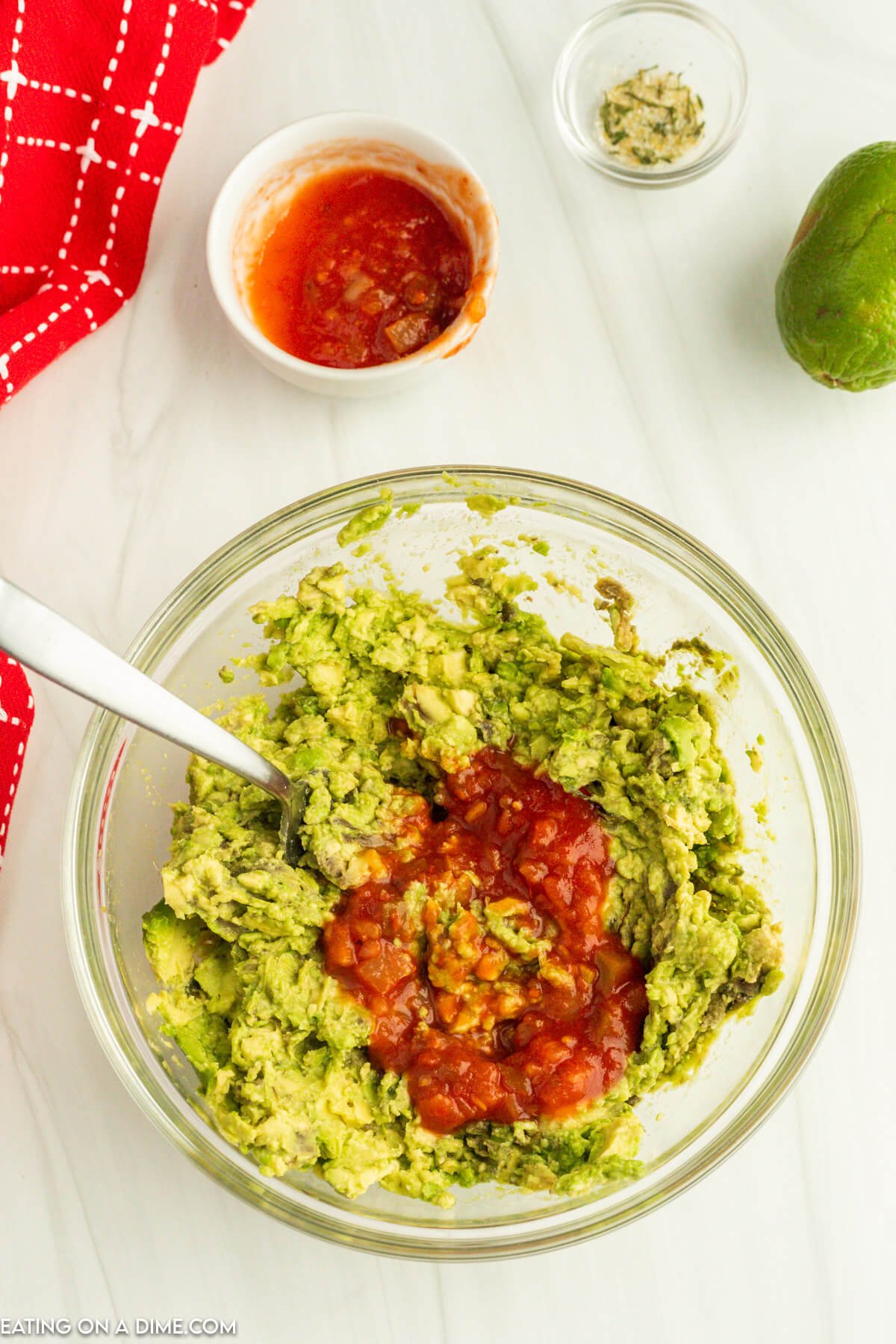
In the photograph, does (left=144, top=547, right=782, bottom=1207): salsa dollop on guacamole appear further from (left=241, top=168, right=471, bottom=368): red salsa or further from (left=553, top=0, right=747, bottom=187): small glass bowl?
(left=553, top=0, right=747, bottom=187): small glass bowl

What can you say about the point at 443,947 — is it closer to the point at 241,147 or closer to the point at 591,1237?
the point at 591,1237

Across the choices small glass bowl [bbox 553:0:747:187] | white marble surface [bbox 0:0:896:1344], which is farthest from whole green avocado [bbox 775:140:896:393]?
small glass bowl [bbox 553:0:747:187]

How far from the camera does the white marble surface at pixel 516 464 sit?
202cm

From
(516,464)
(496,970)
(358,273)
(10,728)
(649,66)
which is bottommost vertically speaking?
(496,970)

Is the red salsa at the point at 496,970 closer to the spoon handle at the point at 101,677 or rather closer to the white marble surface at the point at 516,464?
the spoon handle at the point at 101,677

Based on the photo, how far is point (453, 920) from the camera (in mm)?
1758

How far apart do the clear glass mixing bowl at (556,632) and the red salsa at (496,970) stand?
237mm

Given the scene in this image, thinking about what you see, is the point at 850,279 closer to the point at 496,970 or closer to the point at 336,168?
the point at 336,168

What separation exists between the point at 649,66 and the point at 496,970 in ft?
5.59

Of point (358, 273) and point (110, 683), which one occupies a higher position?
point (358, 273)

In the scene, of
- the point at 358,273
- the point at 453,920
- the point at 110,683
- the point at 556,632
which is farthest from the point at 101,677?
the point at 358,273

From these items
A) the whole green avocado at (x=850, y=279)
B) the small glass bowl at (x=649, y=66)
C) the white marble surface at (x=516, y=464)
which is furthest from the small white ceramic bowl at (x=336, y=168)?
the whole green avocado at (x=850, y=279)

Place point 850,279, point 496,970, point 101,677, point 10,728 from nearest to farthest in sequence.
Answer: point 101,677, point 496,970, point 850,279, point 10,728

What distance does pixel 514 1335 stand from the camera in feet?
6.62
